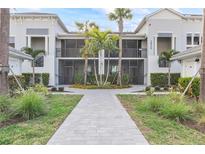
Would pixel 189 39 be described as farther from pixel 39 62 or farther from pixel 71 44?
pixel 39 62

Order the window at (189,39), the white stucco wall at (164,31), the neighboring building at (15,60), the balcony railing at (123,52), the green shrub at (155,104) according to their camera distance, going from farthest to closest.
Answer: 1. the balcony railing at (123,52)
2. the window at (189,39)
3. the white stucco wall at (164,31)
4. the neighboring building at (15,60)
5. the green shrub at (155,104)

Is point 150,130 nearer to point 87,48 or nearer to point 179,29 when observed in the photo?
point 87,48

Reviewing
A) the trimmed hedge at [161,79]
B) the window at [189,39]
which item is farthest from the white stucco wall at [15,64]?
the window at [189,39]

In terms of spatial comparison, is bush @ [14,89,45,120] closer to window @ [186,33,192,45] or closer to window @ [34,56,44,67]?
window @ [34,56,44,67]

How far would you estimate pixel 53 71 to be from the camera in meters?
32.8

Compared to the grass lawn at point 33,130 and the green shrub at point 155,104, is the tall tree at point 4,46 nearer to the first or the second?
the grass lawn at point 33,130

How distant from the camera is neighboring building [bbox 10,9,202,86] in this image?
1294 inches

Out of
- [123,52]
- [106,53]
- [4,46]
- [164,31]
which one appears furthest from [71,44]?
[4,46]

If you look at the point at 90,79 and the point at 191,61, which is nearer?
the point at 191,61

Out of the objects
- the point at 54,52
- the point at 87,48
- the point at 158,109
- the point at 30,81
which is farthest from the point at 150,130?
the point at 54,52

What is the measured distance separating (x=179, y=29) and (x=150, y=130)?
26687mm

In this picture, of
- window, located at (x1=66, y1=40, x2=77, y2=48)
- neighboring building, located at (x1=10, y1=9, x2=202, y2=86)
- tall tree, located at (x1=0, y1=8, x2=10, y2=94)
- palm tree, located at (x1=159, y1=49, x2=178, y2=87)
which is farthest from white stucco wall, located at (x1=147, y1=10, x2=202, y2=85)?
tall tree, located at (x1=0, y1=8, x2=10, y2=94)

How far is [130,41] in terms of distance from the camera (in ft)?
117

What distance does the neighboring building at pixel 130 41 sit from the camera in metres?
32.9
